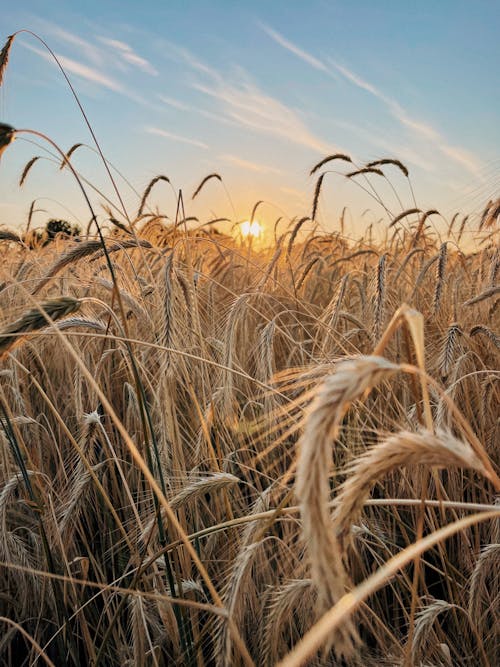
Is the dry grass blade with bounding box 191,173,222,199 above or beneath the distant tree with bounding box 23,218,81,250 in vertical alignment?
above

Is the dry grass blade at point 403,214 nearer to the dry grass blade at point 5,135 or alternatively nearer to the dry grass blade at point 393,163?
the dry grass blade at point 393,163

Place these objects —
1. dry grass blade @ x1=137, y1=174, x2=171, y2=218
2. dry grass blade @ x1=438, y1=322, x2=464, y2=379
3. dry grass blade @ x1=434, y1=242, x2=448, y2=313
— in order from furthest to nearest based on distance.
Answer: dry grass blade @ x1=137, y1=174, x2=171, y2=218, dry grass blade @ x1=434, y1=242, x2=448, y2=313, dry grass blade @ x1=438, y1=322, x2=464, y2=379

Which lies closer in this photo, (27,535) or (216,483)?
(216,483)

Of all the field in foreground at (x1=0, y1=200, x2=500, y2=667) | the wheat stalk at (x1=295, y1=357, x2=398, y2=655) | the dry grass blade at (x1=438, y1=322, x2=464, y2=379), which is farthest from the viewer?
the dry grass blade at (x1=438, y1=322, x2=464, y2=379)

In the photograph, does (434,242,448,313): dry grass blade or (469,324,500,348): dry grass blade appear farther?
(434,242,448,313): dry grass blade

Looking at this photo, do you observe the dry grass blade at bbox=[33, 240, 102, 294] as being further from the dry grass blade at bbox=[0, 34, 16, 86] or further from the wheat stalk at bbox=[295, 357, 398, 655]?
the wheat stalk at bbox=[295, 357, 398, 655]

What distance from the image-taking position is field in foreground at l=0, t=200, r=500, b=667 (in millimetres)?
671

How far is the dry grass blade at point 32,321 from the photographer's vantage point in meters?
0.99

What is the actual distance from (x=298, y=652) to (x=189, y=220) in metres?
4.20

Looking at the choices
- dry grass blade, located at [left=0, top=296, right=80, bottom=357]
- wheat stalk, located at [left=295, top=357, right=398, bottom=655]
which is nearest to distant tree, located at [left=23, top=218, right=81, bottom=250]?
dry grass blade, located at [left=0, top=296, right=80, bottom=357]

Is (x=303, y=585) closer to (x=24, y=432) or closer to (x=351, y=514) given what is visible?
(x=351, y=514)

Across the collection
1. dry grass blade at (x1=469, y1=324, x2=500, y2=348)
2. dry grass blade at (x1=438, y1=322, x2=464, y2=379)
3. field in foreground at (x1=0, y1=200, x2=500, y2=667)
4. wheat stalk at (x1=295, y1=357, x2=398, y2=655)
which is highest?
dry grass blade at (x1=469, y1=324, x2=500, y2=348)

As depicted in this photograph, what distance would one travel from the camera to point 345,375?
56 cm

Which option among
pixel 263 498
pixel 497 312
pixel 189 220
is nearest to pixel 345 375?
pixel 263 498
